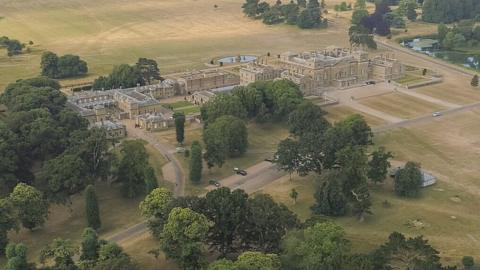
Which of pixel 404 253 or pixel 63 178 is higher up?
pixel 63 178

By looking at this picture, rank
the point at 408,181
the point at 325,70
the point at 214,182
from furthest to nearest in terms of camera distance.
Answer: the point at 325,70, the point at 214,182, the point at 408,181

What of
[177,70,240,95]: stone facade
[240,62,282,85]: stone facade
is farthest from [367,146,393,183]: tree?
[177,70,240,95]: stone facade

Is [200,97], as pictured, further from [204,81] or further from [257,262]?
[257,262]

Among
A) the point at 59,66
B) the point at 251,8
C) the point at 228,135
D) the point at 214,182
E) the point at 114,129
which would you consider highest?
the point at 251,8

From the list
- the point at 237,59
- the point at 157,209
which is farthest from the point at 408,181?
the point at 237,59

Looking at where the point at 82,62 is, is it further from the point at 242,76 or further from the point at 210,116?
the point at 210,116

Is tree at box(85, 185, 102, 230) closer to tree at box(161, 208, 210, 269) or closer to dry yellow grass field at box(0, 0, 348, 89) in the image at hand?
tree at box(161, 208, 210, 269)

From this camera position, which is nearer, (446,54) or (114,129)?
(114,129)

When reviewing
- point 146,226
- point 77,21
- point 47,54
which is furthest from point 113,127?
point 77,21

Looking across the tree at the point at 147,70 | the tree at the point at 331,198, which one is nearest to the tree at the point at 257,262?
the tree at the point at 331,198
